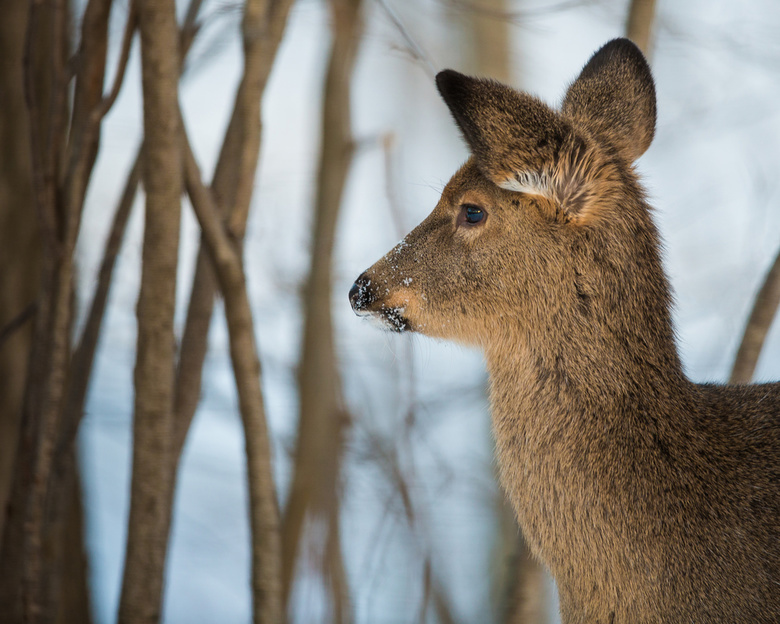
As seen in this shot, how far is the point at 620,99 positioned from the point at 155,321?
1891mm

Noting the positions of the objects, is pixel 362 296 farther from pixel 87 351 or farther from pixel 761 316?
pixel 761 316

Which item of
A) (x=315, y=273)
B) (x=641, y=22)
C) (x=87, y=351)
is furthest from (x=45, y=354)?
(x=641, y=22)

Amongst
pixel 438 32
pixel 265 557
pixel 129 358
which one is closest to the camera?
pixel 265 557

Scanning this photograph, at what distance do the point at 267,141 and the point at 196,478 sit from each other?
3176 millimetres

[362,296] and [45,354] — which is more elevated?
[362,296]

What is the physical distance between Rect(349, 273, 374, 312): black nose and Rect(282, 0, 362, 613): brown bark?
222 centimetres

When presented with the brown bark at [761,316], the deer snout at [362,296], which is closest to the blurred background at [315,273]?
the deer snout at [362,296]

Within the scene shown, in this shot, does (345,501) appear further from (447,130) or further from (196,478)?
(447,130)

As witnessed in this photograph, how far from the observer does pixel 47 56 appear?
4945 millimetres

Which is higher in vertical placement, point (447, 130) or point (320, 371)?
point (447, 130)

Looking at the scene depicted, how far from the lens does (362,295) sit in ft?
10.8

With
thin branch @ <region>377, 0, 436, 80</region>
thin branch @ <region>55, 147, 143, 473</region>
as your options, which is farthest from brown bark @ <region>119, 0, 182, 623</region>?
thin branch @ <region>377, 0, 436, 80</region>

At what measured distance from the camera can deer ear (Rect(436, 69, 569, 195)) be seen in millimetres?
2793

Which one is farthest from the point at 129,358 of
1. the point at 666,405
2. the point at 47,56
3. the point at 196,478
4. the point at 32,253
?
the point at 666,405
